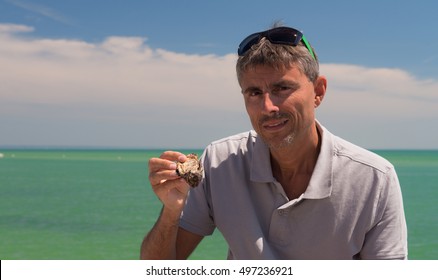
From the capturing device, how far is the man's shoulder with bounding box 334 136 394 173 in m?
2.77

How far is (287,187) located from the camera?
115 inches

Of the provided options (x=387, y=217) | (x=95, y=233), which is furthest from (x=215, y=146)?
(x=95, y=233)

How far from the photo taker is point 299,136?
283 cm

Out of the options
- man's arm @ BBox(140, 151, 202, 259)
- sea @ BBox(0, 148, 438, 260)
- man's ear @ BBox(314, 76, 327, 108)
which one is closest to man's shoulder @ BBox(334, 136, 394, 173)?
man's ear @ BBox(314, 76, 327, 108)

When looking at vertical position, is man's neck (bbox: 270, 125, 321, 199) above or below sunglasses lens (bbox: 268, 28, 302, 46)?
below

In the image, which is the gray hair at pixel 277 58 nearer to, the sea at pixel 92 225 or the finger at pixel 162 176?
the finger at pixel 162 176

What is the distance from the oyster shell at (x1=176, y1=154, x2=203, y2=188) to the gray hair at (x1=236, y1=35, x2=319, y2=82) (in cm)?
53

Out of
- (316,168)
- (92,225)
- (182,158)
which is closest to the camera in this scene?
(182,158)

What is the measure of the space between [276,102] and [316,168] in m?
0.43

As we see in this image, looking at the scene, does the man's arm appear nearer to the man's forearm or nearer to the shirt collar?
the man's forearm

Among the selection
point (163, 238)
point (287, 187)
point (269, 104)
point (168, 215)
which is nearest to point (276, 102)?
point (269, 104)

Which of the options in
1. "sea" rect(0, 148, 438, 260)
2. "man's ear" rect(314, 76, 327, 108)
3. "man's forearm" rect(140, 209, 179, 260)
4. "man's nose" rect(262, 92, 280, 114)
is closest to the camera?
"man's nose" rect(262, 92, 280, 114)

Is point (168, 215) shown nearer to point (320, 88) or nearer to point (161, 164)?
point (161, 164)

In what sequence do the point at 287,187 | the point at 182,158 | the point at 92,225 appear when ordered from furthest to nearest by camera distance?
the point at 92,225
the point at 287,187
the point at 182,158
